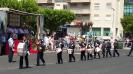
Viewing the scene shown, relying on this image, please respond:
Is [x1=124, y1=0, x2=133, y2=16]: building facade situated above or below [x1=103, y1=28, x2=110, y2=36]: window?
above

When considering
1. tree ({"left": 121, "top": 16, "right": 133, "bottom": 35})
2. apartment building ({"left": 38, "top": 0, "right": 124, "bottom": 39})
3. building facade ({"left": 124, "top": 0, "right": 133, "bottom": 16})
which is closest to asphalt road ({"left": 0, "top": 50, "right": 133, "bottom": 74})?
apartment building ({"left": 38, "top": 0, "right": 124, "bottom": 39})

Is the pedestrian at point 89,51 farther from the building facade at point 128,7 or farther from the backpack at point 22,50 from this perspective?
the building facade at point 128,7

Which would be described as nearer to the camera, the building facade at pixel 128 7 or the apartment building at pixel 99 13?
the apartment building at pixel 99 13

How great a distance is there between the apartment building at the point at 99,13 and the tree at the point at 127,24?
1180mm

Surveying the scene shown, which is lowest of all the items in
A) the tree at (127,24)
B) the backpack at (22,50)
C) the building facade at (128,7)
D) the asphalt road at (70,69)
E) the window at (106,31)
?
the asphalt road at (70,69)

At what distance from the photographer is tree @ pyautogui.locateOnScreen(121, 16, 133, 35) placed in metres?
102

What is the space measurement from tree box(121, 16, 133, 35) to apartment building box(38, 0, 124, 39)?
1.18 meters

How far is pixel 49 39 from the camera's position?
5522cm

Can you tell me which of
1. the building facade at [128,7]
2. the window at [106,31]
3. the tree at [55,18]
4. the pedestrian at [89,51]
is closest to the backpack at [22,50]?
the pedestrian at [89,51]

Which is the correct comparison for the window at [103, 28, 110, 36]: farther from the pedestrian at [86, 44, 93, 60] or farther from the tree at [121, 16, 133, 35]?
the pedestrian at [86, 44, 93, 60]

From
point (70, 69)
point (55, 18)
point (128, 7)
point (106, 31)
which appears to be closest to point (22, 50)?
point (70, 69)

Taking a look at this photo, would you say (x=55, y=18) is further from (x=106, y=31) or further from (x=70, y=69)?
(x=70, y=69)

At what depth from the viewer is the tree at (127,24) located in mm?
102056

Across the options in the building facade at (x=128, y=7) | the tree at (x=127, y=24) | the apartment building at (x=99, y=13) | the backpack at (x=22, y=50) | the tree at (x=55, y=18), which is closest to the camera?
the backpack at (x=22, y=50)
